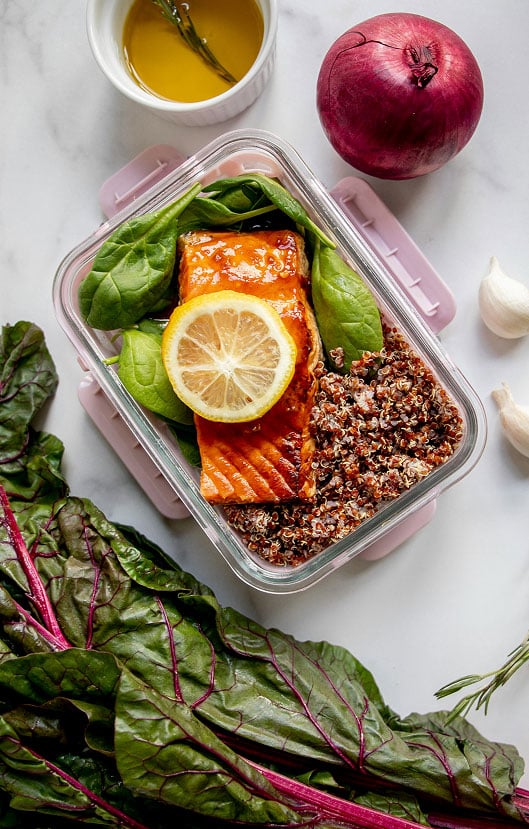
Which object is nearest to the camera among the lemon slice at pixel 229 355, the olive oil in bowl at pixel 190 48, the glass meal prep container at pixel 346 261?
the lemon slice at pixel 229 355

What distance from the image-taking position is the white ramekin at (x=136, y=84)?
147cm

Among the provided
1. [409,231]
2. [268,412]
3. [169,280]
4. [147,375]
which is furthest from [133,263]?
[409,231]

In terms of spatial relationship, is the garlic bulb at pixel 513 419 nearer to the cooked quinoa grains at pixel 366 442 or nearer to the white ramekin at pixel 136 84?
the cooked quinoa grains at pixel 366 442

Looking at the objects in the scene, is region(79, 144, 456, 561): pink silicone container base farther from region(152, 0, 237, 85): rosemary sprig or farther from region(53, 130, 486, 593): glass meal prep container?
region(152, 0, 237, 85): rosemary sprig

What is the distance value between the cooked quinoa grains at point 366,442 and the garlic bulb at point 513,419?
0.23 metres

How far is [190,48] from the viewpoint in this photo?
1550 millimetres

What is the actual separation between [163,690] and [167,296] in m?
0.67

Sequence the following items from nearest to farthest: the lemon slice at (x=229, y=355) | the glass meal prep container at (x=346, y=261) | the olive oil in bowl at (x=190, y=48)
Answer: the lemon slice at (x=229, y=355), the glass meal prep container at (x=346, y=261), the olive oil in bowl at (x=190, y=48)

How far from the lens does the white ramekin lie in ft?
4.82

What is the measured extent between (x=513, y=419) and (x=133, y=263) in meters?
0.77

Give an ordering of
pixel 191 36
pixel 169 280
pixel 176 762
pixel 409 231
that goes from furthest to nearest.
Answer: pixel 409 231 → pixel 191 36 → pixel 169 280 → pixel 176 762

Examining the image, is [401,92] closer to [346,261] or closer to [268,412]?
[346,261]

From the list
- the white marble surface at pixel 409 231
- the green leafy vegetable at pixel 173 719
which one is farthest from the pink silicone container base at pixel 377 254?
the green leafy vegetable at pixel 173 719

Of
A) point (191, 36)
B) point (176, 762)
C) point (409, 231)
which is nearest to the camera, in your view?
point (176, 762)
